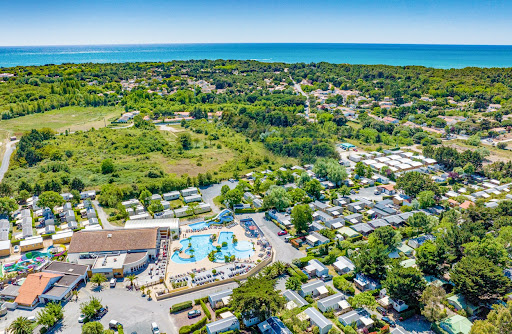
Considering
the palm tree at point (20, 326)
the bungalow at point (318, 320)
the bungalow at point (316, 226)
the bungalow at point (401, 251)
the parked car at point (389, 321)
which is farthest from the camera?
the bungalow at point (316, 226)

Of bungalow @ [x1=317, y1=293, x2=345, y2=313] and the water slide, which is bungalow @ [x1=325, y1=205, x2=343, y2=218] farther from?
bungalow @ [x1=317, y1=293, x2=345, y2=313]

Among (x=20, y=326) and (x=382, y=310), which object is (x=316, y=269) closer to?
(x=382, y=310)

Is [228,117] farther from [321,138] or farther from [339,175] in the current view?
[339,175]

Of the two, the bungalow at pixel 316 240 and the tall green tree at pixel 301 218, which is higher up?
the tall green tree at pixel 301 218

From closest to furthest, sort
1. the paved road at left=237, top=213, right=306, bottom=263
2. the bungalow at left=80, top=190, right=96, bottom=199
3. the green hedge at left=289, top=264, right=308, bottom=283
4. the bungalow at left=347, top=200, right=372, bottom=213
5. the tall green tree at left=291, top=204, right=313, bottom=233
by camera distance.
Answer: the green hedge at left=289, top=264, right=308, bottom=283
the paved road at left=237, top=213, right=306, bottom=263
the tall green tree at left=291, top=204, right=313, bottom=233
the bungalow at left=347, top=200, right=372, bottom=213
the bungalow at left=80, top=190, right=96, bottom=199

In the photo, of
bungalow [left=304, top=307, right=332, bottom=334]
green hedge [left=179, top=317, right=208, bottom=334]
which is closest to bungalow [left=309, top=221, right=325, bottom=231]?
bungalow [left=304, top=307, right=332, bottom=334]

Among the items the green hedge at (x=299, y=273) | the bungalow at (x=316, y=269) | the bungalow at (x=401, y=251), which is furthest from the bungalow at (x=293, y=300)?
the bungalow at (x=401, y=251)

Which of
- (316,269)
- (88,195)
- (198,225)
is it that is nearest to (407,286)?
(316,269)

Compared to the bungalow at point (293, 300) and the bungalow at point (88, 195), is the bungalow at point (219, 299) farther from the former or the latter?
the bungalow at point (88, 195)
